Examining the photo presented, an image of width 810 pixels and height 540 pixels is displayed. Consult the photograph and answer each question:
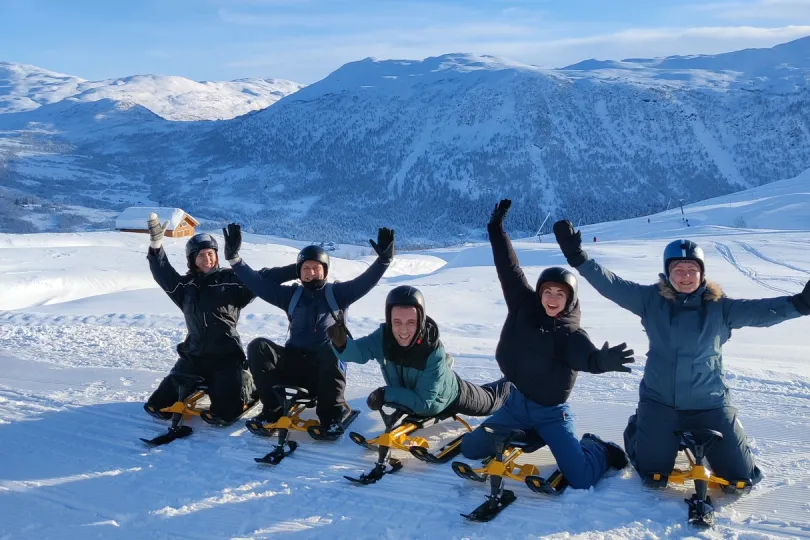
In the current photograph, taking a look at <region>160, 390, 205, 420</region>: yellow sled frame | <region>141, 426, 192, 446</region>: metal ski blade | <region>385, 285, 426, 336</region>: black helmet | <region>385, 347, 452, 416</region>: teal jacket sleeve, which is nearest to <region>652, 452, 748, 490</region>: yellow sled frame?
<region>385, 347, 452, 416</region>: teal jacket sleeve

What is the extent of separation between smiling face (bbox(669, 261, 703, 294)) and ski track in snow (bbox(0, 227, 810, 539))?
137 centimetres

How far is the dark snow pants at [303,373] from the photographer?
18.3ft

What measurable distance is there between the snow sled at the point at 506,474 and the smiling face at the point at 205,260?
3.01 metres

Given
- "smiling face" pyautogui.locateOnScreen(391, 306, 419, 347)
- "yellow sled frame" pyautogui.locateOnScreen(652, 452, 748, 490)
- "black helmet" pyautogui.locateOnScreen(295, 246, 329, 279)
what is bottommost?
"yellow sled frame" pyautogui.locateOnScreen(652, 452, 748, 490)

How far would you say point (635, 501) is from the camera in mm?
4316

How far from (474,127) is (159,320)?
181347 mm

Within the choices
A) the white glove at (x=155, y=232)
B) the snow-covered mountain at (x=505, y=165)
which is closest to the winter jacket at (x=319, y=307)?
the white glove at (x=155, y=232)

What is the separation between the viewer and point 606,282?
15.1 feet

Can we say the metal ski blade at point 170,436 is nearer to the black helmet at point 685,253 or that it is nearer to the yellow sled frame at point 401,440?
the yellow sled frame at point 401,440

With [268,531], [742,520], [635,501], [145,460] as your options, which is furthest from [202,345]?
[742,520]

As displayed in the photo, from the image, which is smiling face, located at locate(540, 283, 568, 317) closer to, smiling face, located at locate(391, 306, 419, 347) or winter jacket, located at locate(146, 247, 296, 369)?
smiling face, located at locate(391, 306, 419, 347)

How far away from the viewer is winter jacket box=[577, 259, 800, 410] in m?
4.34

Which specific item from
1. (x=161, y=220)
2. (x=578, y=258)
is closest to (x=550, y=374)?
(x=578, y=258)

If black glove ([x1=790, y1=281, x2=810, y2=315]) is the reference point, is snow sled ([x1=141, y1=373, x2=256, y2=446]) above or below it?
below
